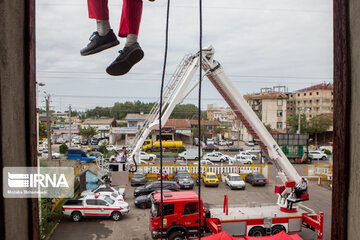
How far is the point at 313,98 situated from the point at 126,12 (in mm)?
42010

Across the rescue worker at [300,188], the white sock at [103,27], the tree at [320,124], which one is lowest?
the rescue worker at [300,188]

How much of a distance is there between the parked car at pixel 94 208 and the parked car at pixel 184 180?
18.4 ft

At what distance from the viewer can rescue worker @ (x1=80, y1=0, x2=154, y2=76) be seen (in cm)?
188

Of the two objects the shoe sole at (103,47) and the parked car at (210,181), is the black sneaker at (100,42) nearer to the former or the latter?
the shoe sole at (103,47)

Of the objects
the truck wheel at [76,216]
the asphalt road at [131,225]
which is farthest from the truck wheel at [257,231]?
the truck wheel at [76,216]

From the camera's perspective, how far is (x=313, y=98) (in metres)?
38.9

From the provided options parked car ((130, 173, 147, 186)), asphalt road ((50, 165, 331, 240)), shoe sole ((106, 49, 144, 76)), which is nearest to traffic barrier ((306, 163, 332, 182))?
asphalt road ((50, 165, 331, 240))

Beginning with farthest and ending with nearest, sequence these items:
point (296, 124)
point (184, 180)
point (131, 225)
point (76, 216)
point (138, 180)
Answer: point (296, 124)
point (138, 180)
point (184, 180)
point (76, 216)
point (131, 225)

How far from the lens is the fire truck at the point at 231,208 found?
8688 mm

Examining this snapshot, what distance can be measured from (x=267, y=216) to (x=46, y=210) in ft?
27.3

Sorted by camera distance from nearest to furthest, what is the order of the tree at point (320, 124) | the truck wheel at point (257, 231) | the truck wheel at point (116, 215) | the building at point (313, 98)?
the truck wheel at point (257, 231)
the truck wheel at point (116, 215)
the tree at point (320, 124)
the building at point (313, 98)

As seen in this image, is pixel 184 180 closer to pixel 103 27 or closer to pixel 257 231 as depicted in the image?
pixel 257 231

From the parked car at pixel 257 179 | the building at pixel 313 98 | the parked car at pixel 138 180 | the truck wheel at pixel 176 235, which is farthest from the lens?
the building at pixel 313 98

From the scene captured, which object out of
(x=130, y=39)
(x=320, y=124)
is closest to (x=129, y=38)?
(x=130, y=39)
